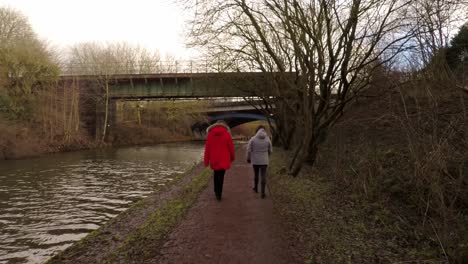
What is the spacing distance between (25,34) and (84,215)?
35842mm

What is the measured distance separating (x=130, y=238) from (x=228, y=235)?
174 cm

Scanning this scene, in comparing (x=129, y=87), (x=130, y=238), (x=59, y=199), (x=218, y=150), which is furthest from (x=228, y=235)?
(x=129, y=87)

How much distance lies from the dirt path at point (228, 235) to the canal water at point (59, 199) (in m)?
3.10

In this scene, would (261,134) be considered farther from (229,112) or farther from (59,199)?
(229,112)

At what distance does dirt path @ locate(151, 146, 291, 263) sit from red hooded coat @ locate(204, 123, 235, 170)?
916 millimetres

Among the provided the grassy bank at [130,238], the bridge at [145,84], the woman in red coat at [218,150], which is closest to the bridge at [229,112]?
the bridge at [145,84]

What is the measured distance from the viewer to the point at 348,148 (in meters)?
13.5

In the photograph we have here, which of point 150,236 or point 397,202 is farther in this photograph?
point 397,202

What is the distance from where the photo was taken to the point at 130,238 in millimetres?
6477

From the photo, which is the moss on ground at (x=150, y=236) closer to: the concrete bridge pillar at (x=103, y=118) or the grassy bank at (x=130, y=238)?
the grassy bank at (x=130, y=238)

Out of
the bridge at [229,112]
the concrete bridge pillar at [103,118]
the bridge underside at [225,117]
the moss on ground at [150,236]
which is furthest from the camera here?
the bridge underside at [225,117]

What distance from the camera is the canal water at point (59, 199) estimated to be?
8375 millimetres

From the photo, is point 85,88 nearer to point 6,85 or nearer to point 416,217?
point 6,85

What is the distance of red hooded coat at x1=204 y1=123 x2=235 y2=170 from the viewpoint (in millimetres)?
8297
